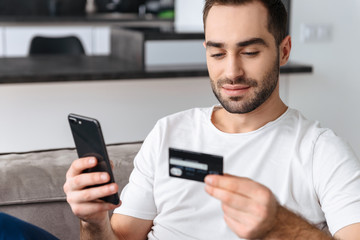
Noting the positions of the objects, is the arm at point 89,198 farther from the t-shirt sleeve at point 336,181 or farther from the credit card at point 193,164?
the t-shirt sleeve at point 336,181

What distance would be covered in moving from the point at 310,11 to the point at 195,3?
1.15 meters

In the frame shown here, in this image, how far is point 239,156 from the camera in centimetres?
134

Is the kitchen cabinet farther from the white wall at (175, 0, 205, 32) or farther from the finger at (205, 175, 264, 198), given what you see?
the finger at (205, 175, 264, 198)

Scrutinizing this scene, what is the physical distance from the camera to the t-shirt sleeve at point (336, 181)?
46.7 inches

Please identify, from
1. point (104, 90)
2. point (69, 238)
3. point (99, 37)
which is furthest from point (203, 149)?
point (99, 37)

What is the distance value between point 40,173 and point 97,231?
1.41 ft

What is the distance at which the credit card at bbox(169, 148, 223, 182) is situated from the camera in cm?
99

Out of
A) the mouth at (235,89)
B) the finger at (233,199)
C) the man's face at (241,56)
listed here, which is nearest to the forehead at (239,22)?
the man's face at (241,56)

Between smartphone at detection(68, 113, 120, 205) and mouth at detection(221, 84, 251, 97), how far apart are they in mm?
350

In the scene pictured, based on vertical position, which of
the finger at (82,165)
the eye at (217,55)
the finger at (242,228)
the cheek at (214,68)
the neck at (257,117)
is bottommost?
the finger at (242,228)

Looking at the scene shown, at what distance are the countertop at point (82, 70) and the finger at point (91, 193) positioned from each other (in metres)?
1.61

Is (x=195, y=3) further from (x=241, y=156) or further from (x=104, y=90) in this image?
(x=241, y=156)

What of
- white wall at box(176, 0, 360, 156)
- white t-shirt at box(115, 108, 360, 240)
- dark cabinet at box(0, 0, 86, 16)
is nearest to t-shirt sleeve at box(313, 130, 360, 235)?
white t-shirt at box(115, 108, 360, 240)

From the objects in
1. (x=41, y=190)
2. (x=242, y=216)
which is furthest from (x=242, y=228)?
(x=41, y=190)
